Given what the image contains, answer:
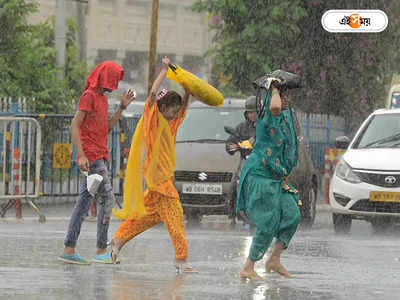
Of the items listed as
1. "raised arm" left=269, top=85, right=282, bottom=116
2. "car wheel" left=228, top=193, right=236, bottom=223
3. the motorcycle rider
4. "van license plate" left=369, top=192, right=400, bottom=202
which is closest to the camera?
"raised arm" left=269, top=85, right=282, bottom=116

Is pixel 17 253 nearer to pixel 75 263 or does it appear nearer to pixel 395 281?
pixel 75 263

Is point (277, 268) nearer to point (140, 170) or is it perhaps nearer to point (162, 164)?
point (162, 164)

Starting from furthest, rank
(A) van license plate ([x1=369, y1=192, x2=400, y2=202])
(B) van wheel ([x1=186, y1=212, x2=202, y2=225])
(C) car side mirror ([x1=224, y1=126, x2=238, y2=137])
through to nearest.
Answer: (B) van wheel ([x1=186, y1=212, x2=202, y2=225]) < (C) car side mirror ([x1=224, y1=126, x2=238, y2=137]) < (A) van license plate ([x1=369, y1=192, x2=400, y2=202])

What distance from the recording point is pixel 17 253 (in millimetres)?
12727

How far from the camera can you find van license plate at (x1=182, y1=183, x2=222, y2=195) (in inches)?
685

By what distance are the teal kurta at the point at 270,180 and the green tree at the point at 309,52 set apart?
70.3 ft

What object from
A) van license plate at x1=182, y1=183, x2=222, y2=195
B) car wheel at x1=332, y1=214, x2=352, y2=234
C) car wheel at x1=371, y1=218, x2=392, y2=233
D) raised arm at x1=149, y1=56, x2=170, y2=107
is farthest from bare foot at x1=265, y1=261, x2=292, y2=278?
car wheel at x1=371, y1=218, x2=392, y2=233

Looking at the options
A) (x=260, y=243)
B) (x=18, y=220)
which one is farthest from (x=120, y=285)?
(x=18, y=220)

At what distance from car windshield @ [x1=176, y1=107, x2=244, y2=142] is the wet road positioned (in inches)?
75.1

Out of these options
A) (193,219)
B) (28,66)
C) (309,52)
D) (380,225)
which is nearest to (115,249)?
(193,219)

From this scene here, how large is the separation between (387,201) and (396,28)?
18.7 m

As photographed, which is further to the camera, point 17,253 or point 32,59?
point 32,59

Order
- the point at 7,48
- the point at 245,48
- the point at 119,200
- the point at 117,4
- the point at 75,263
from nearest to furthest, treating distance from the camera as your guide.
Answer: the point at 75,263, the point at 119,200, the point at 7,48, the point at 245,48, the point at 117,4

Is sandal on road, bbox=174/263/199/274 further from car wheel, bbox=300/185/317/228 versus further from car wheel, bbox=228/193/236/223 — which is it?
car wheel, bbox=300/185/317/228
